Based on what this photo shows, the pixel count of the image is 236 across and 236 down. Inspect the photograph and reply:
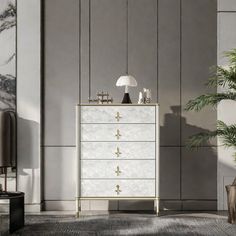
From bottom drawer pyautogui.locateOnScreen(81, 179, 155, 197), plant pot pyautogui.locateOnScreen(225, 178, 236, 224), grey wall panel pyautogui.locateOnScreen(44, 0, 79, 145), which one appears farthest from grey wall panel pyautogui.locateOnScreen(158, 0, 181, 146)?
plant pot pyautogui.locateOnScreen(225, 178, 236, 224)

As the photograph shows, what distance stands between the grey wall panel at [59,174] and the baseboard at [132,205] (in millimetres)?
94

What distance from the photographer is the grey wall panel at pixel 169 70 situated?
7.05 meters

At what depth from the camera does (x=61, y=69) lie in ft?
23.2

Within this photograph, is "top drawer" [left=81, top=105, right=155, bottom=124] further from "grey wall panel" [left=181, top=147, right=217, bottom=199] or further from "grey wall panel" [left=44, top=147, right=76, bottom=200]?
"grey wall panel" [left=181, top=147, right=217, bottom=199]

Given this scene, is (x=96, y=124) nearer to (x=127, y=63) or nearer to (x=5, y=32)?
(x=127, y=63)

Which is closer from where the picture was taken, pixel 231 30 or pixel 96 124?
pixel 96 124

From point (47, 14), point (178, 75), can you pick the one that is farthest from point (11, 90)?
point (178, 75)

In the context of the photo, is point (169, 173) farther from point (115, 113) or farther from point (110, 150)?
point (115, 113)

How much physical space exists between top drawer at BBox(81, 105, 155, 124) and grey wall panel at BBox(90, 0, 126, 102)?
2.07 feet

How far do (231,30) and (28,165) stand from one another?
329cm

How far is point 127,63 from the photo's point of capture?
7.07 m

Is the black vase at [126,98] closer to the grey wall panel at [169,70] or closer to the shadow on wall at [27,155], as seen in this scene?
the grey wall panel at [169,70]

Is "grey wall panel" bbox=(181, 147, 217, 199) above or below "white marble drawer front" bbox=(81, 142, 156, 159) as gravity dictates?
below

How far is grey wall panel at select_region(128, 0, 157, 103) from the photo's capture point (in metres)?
7.07
